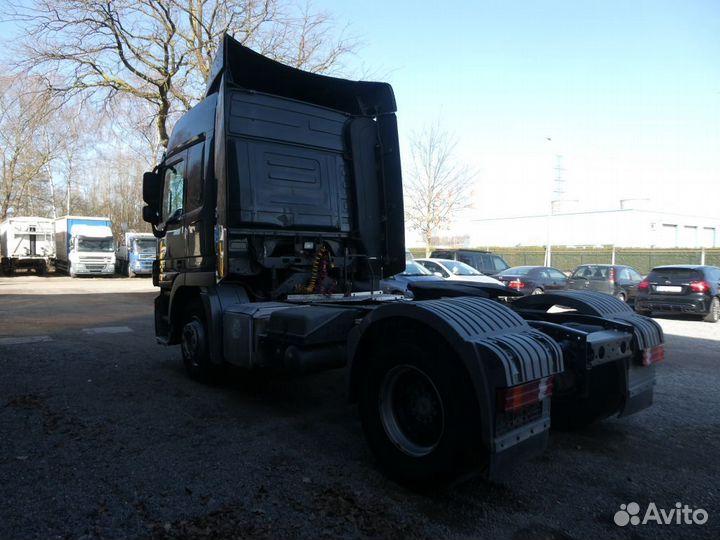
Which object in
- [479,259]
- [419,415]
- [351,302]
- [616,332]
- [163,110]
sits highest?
[163,110]

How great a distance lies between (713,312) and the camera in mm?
13508

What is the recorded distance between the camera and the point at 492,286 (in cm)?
500

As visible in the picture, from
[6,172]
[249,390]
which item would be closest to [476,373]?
[249,390]

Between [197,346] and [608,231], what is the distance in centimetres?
6567

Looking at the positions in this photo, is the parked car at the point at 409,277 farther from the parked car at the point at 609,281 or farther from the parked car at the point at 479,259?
the parked car at the point at 609,281

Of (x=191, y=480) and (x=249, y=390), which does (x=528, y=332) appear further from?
(x=249, y=390)

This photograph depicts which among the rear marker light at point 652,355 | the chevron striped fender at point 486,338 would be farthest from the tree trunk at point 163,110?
the rear marker light at point 652,355

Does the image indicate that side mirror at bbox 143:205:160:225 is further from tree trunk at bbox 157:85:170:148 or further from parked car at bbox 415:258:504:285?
tree trunk at bbox 157:85:170:148

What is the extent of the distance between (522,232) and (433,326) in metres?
72.6

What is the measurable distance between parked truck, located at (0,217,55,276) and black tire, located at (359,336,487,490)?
108 ft

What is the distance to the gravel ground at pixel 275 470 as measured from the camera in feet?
9.80

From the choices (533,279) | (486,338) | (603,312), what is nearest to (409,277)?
(533,279)

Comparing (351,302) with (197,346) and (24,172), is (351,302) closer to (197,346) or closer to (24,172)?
(197,346)

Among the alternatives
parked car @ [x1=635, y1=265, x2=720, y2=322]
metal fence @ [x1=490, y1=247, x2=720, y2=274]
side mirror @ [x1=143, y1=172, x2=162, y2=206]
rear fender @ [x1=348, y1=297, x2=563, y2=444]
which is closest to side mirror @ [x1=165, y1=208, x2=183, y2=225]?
side mirror @ [x1=143, y1=172, x2=162, y2=206]
